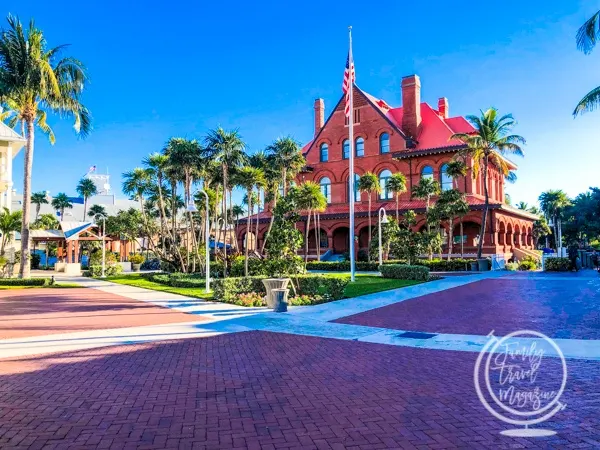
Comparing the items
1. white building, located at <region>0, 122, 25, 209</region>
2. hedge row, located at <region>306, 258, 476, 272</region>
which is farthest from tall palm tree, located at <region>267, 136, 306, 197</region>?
white building, located at <region>0, 122, 25, 209</region>

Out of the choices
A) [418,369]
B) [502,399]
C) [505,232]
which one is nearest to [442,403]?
[502,399]

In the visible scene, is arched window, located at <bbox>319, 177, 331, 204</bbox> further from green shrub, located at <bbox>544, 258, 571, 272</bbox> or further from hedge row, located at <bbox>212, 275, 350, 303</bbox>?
hedge row, located at <bbox>212, 275, 350, 303</bbox>

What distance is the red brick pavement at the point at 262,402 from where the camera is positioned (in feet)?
14.9

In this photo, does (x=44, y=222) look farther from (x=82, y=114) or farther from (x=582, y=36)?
(x=582, y=36)

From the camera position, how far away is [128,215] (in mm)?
56094

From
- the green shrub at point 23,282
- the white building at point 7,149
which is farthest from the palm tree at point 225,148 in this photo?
the white building at point 7,149

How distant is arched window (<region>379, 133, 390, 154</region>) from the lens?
149ft

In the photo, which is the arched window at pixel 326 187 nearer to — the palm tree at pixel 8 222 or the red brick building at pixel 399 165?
the red brick building at pixel 399 165

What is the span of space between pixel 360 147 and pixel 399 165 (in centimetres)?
500

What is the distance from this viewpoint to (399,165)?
4434cm

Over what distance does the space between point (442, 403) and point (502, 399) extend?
83 cm

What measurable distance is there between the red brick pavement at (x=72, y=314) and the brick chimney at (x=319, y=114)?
1508 inches

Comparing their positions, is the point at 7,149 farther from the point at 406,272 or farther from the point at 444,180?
the point at 444,180

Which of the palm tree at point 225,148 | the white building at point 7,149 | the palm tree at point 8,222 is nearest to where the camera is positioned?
the palm tree at point 225,148
